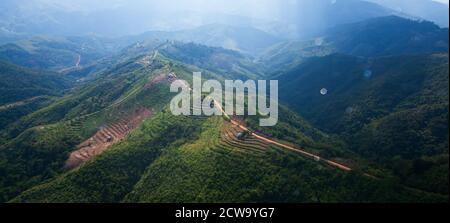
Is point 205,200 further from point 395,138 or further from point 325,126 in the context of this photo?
point 325,126

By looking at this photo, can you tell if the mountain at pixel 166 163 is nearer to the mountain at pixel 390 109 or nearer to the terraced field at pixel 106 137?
the terraced field at pixel 106 137

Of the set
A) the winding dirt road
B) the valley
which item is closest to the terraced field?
the valley

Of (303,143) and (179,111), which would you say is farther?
(179,111)

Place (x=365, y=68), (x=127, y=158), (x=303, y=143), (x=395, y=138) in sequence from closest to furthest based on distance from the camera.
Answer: (x=303, y=143) → (x=127, y=158) → (x=395, y=138) → (x=365, y=68)

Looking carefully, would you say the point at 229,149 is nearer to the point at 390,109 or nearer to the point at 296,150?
the point at 296,150

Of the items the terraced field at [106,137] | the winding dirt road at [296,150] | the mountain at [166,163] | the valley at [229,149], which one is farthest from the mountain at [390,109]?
the terraced field at [106,137]
